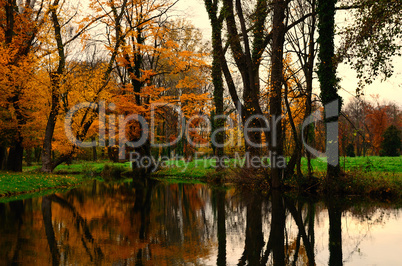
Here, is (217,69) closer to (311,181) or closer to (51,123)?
(311,181)

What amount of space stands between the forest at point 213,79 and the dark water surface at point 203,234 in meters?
3.41

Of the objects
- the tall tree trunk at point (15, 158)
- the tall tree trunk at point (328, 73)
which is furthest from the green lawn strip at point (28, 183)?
the tall tree trunk at point (328, 73)

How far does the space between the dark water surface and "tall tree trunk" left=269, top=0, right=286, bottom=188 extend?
334 centimetres

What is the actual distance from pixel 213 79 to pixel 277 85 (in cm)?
832

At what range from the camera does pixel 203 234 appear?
7965 mm

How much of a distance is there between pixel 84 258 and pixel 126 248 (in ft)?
2.87

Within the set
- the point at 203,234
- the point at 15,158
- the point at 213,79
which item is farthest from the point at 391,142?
the point at 203,234

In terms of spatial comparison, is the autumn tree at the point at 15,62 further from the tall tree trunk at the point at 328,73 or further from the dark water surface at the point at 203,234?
the tall tree trunk at the point at 328,73

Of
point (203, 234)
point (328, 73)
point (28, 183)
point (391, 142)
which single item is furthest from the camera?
point (391, 142)

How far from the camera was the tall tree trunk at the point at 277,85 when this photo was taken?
14.6 meters

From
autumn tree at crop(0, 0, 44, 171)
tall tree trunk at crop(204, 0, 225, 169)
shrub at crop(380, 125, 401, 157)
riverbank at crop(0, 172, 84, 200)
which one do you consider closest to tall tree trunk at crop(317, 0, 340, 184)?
tall tree trunk at crop(204, 0, 225, 169)

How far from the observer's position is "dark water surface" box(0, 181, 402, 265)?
5.94m

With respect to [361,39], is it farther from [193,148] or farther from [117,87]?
[193,148]

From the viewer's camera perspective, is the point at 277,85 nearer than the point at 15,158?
Yes
